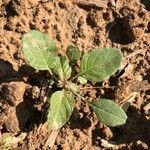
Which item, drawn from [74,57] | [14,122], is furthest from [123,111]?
[14,122]

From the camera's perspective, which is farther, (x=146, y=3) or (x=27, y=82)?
(x=146, y=3)

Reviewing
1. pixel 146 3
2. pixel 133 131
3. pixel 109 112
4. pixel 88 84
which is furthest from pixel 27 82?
pixel 146 3

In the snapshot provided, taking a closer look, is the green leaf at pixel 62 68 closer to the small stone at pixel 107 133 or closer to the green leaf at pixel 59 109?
the green leaf at pixel 59 109

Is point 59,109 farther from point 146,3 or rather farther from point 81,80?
point 146,3

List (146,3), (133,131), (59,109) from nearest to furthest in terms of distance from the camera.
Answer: (59,109) < (133,131) < (146,3)

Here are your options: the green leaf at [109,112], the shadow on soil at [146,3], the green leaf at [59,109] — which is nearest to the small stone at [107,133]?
the green leaf at [109,112]

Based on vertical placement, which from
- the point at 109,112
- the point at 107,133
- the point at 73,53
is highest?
the point at 73,53

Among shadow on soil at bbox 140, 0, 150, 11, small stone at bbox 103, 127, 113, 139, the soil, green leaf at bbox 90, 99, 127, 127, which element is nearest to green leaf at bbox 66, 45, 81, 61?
the soil
